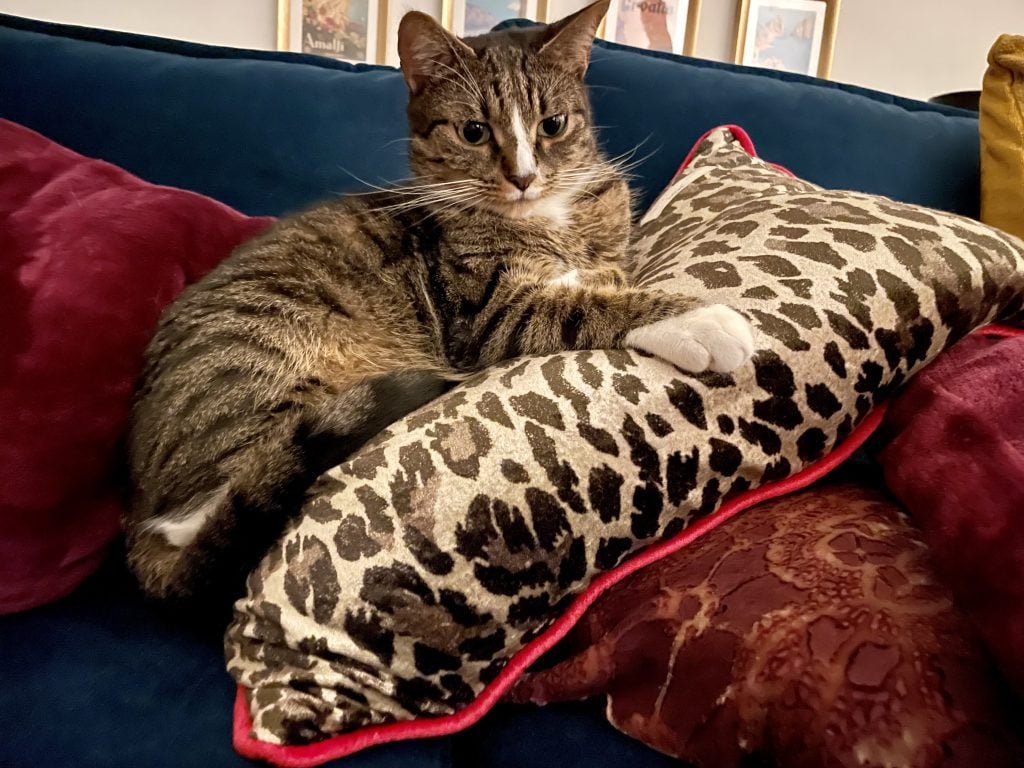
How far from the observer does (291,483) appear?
701mm

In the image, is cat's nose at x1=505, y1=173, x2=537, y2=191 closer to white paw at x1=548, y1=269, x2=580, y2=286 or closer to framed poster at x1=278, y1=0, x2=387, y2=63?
white paw at x1=548, y1=269, x2=580, y2=286

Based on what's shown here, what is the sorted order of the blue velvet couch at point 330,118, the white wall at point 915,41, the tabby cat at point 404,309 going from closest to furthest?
1. the tabby cat at point 404,309
2. the blue velvet couch at point 330,118
3. the white wall at point 915,41

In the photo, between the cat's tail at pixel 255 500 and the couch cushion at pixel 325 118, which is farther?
the couch cushion at pixel 325 118

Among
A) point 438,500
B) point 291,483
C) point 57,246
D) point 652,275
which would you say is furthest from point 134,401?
point 652,275

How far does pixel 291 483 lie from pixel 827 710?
0.53m

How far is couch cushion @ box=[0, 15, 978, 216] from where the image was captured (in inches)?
49.4

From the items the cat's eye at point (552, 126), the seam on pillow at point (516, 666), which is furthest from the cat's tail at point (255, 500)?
the cat's eye at point (552, 126)

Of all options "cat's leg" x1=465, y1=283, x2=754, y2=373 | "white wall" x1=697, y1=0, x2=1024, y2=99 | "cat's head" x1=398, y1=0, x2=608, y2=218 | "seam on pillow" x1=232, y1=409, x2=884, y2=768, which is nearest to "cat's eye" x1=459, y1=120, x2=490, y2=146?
"cat's head" x1=398, y1=0, x2=608, y2=218

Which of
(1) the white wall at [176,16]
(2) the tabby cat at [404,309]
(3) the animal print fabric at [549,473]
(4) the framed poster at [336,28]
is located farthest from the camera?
(4) the framed poster at [336,28]

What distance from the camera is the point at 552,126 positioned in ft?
3.65

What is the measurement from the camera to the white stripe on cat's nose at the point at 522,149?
1.04 m

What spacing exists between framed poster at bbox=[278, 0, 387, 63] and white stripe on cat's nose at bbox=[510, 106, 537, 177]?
3.84 ft

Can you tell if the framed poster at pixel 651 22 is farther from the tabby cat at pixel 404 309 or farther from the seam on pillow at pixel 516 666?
the seam on pillow at pixel 516 666

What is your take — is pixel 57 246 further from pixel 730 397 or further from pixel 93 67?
pixel 730 397
